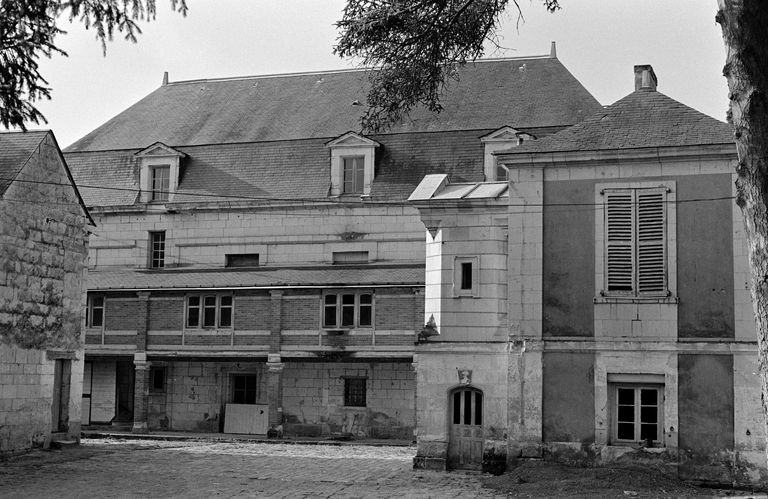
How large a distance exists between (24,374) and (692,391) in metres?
14.5

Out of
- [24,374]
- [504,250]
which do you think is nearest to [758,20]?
[504,250]

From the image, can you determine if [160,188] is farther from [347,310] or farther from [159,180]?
[347,310]

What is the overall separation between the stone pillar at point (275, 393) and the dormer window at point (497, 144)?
8795 millimetres

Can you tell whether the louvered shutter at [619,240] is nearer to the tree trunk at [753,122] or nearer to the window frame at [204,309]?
the tree trunk at [753,122]

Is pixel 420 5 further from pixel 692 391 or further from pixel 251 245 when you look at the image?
pixel 251 245

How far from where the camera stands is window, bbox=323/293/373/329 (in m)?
33.5

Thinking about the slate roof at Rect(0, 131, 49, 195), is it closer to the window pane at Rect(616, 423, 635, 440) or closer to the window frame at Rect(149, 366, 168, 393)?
the window frame at Rect(149, 366, 168, 393)

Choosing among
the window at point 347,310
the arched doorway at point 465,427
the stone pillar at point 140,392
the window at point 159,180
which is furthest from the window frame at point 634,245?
the window at point 159,180

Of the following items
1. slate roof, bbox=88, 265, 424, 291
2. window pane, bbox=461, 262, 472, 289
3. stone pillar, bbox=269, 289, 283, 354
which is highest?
slate roof, bbox=88, 265, 424, 291

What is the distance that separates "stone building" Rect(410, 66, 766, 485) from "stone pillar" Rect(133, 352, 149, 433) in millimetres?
16498

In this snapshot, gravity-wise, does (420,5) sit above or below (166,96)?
below

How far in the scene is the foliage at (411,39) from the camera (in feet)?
43.3

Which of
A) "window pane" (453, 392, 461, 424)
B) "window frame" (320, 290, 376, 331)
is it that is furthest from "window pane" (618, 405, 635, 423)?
"window frame" (320, 290, 376, 331)

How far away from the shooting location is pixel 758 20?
30.3 ft
